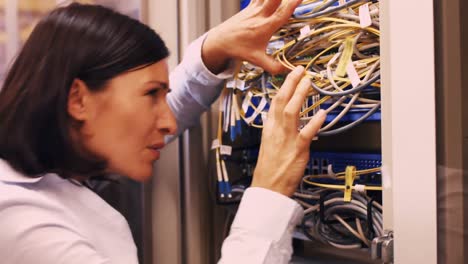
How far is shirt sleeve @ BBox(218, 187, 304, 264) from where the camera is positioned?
0.80m

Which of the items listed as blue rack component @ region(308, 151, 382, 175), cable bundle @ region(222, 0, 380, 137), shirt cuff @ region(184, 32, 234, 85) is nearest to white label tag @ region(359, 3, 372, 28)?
cable bundle @ region(222, 0, 380, 137)

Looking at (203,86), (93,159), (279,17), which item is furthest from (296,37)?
(93,159)

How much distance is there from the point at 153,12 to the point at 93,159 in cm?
46

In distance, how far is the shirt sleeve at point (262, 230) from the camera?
2.61 ft

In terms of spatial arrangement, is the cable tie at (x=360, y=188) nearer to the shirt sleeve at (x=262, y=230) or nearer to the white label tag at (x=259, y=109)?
the shirt sleeve at (x=262, y=230)

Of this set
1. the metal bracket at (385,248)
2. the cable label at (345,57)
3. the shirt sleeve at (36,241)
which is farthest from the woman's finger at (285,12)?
the shirt sleeve at (36,241)

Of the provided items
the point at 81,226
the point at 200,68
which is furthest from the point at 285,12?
the point at 81,226

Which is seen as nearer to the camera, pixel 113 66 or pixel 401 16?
pixel 401 16

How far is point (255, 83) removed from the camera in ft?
3.44

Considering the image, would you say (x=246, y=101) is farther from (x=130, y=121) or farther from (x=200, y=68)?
(x=130, y=121)

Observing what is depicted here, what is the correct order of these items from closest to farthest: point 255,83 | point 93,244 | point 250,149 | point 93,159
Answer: point 93,244 < point 93,159 < point 255,83 < point 250,149

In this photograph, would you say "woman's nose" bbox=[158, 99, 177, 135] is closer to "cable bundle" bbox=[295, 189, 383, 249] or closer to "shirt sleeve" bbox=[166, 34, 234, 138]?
"shirt sleeve" bbox=[166, 34, 234, 138]

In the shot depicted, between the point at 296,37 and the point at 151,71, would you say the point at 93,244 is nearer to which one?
the point at 151,71

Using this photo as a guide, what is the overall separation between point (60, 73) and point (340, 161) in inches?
23.7
